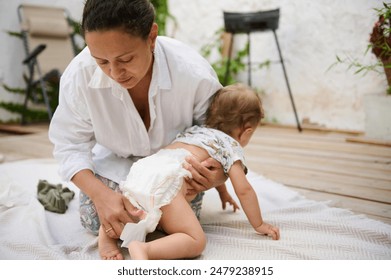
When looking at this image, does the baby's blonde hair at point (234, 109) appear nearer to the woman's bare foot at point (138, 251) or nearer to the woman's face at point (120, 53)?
the woman's face at point (120, 53)

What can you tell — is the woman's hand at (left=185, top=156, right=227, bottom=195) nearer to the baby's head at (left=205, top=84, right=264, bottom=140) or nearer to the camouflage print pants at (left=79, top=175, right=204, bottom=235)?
the baby's head at (left=205, top=84, right=264, bottom=140)

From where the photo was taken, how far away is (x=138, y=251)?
916 millimetres

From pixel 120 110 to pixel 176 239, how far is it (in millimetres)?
427

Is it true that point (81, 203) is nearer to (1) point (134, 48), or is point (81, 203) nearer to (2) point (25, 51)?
(1) point (134, 48)

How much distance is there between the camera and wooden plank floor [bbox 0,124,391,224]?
1.53 m

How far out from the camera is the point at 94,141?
126 centimetres

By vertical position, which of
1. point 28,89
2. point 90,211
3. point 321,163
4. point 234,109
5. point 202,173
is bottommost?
point 28,89

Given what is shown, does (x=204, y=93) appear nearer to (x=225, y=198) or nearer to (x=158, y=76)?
(x=158, y=76)

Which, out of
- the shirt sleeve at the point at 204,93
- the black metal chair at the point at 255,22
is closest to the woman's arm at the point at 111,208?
the shirt sleeve at the point at 204,93

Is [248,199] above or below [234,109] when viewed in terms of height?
below

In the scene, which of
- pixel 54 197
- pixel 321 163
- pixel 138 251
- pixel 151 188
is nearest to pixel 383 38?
pixel 321 163

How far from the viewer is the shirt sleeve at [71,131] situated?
1.14m

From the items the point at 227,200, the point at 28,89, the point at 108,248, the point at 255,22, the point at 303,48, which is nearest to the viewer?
the point at 108,248

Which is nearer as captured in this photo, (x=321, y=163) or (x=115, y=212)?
(x=115, y=212)
